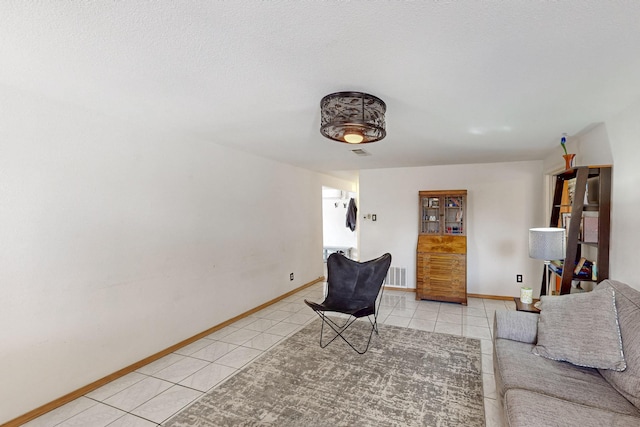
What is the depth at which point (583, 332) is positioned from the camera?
194 cm

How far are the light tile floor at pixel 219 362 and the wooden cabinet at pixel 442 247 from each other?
231 mm

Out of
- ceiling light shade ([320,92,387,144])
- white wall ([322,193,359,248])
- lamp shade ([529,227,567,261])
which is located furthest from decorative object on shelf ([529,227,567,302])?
white wall ([322,193,359,248])

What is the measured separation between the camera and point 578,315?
2.03m

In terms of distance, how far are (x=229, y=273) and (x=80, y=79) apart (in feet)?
8.55

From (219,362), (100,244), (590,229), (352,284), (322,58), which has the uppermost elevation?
(322,58)

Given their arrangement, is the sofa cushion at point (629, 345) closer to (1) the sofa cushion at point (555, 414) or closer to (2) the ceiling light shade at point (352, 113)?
(1) the sofa cushion at point (555, 414)

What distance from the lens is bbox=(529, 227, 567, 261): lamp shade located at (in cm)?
274

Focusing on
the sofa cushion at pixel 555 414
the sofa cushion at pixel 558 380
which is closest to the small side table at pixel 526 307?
the sofa cushion at pixel 558 380

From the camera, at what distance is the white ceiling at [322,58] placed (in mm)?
1267

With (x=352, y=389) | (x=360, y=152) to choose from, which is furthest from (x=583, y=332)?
(x=360, y=152)

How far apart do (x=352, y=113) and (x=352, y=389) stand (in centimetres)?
212

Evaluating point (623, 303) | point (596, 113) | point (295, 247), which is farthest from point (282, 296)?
point (596, 113)

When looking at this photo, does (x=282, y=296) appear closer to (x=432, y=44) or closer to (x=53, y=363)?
(x=53, y=363)

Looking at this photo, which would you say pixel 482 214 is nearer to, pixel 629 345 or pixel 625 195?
pixel 625 195
